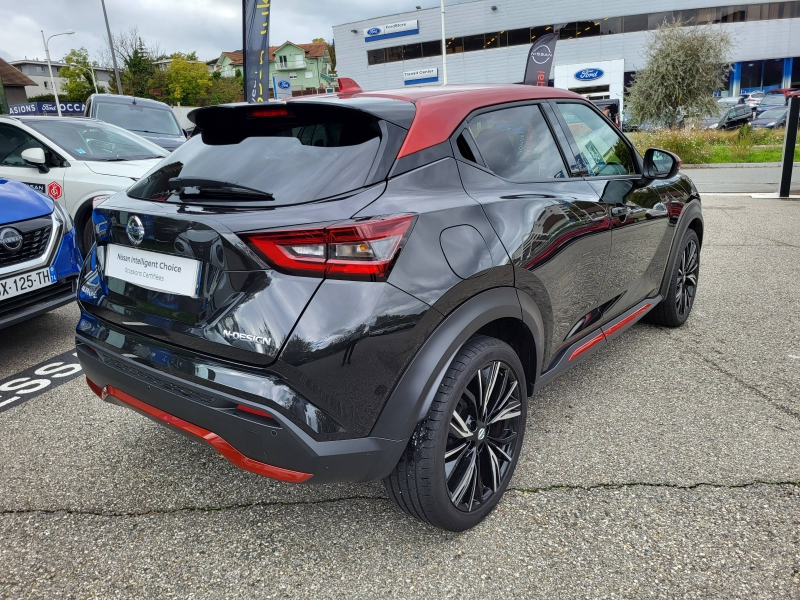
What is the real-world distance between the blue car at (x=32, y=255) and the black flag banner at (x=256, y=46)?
845 centimetres

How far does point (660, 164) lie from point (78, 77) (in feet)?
239

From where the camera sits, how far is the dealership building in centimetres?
4544

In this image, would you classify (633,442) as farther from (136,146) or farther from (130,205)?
(136,146)

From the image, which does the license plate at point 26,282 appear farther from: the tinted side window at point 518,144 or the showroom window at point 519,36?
the showroom window at point 519,36

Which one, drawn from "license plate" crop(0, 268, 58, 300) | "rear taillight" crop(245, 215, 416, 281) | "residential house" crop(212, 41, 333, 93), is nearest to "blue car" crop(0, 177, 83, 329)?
"license plate" crop(0, 268, 58, 300)

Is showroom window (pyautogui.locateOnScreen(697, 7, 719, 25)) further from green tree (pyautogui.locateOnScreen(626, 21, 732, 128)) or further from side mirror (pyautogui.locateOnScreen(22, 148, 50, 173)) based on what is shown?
side mirror (pyautogui.locateOnScreen(22, 148, 50, 173))

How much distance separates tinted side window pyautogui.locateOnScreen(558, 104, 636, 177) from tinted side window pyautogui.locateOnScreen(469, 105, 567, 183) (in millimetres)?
275

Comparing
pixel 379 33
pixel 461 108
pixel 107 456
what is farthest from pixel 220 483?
pixel 379 33

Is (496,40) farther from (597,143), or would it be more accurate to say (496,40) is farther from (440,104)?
(440,104)

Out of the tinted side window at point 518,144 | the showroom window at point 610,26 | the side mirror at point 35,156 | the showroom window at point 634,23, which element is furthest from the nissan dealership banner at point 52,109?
the showroom window at point 634,23

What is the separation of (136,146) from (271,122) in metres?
5.53

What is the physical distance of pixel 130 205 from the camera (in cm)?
221

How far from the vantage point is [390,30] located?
174 ft

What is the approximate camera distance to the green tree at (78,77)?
61.1 m
